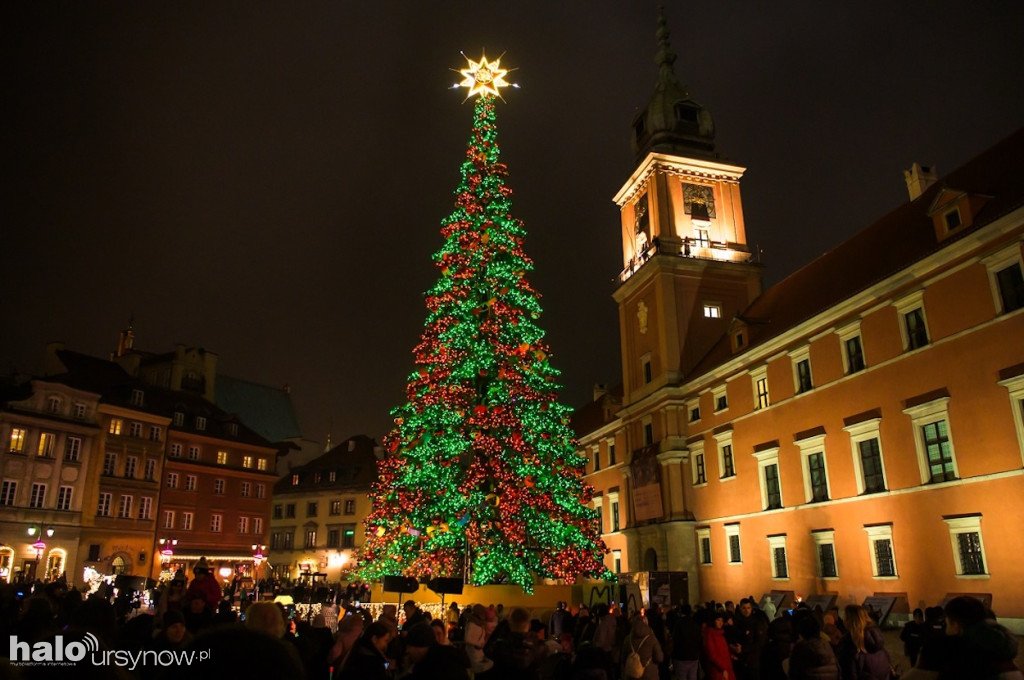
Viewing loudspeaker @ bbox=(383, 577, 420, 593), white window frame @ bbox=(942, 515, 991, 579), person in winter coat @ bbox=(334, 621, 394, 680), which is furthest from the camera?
white window frame @ bbox=(942, 515, 991, 579)

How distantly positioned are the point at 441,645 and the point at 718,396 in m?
31.4

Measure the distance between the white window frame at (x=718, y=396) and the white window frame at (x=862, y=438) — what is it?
8097 mm

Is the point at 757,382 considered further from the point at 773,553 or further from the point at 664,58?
the point at 664,58

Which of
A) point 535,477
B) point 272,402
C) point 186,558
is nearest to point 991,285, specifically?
point 535,477

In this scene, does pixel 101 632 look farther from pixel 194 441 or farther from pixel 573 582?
pixel 194 441

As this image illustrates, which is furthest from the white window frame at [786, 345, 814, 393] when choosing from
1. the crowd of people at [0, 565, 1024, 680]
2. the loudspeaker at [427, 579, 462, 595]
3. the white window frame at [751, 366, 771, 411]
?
the loudspeaker at [427, 579, 462, 595]

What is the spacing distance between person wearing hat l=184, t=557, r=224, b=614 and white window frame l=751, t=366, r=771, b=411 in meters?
25.6

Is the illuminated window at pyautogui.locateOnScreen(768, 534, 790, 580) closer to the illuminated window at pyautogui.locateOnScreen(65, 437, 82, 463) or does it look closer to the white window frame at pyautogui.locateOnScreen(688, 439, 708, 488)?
the white window frame at pyautogui.locateOnScreen(688, 439, 708, 488)

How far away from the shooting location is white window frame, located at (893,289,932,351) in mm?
22250

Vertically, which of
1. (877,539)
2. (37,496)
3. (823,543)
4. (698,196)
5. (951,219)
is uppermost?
(698,196)

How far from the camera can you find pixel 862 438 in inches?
966

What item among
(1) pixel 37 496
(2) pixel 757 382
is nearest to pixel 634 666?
(2) pixel 757 382

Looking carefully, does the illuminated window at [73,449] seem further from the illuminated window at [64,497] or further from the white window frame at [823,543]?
the white window frame at [823,543]

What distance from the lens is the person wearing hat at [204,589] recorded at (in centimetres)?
774
